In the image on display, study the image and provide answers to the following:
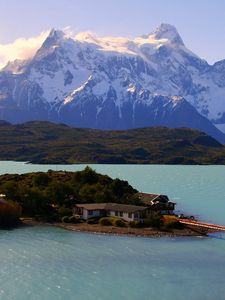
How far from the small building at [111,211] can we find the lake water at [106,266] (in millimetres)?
10268

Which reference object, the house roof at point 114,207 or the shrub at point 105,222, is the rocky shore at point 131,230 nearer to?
the shrub at point 105,222

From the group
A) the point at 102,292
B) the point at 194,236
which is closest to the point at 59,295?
the point at 102,292

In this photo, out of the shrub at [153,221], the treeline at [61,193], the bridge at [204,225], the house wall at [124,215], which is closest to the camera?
the bridge at [204,225]

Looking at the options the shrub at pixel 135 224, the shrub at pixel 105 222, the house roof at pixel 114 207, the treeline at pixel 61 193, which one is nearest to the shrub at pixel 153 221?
the shrub at pixel 135 224

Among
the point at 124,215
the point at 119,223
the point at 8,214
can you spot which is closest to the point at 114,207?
the point at 124,215

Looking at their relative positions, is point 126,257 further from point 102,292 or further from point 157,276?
point 102,292

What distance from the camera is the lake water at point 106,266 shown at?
216 ft

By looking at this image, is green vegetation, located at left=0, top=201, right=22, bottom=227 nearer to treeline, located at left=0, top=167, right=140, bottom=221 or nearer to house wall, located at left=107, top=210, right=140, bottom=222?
treeline, located at left=0, top=167, right=140, bottom=221

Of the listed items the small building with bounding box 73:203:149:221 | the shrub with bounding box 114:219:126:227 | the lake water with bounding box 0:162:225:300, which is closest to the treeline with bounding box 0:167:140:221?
the small building with bounding box 73:203:149:221

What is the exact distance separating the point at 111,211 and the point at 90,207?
4162 millimetres

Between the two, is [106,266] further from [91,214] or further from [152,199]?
[152,199]

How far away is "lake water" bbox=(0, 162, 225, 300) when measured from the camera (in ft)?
216

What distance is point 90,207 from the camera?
376ft

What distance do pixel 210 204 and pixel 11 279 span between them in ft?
292
